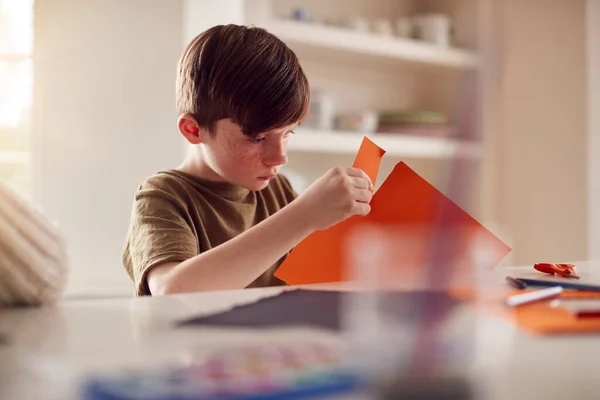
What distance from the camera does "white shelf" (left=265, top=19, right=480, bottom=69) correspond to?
2.27 meters

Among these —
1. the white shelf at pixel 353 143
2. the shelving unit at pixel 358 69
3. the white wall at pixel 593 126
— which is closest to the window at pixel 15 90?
the shelving unit at pixel 358 69

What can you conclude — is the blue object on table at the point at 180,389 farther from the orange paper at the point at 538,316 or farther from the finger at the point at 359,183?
the finger at the point at 359,183

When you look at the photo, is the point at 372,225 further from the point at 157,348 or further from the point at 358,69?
the point at 358,69

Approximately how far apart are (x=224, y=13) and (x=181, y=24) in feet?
0.49

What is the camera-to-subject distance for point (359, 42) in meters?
2.47

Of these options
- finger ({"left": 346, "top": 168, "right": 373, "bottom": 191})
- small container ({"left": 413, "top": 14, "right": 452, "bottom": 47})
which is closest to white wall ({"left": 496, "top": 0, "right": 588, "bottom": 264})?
small container ({"left": 413, "top": 14, "right": 452, "bottom": 47})

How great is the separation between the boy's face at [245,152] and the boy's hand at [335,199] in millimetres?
216

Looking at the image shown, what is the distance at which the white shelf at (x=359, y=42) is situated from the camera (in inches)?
89.3

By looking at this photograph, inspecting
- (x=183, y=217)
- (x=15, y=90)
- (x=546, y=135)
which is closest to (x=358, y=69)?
(x=546, y=135)

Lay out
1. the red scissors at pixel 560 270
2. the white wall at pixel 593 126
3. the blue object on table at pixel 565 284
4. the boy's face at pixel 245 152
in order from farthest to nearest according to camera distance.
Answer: the white wall at pixel 593 126 → the boy's face at pixel 245 152 → the red scissors at pixel 560 270 → the blue object on table at pixel 565 284

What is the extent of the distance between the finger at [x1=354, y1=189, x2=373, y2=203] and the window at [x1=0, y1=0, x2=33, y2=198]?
1529 mm

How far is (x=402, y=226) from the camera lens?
2.57ft

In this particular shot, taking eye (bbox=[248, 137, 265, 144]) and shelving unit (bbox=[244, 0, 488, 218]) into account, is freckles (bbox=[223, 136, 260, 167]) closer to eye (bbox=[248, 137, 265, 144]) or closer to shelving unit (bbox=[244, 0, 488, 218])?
eye (bbox=[248, 137, 265, 144])

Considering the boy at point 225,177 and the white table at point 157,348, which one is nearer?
the white table at point 157,348
